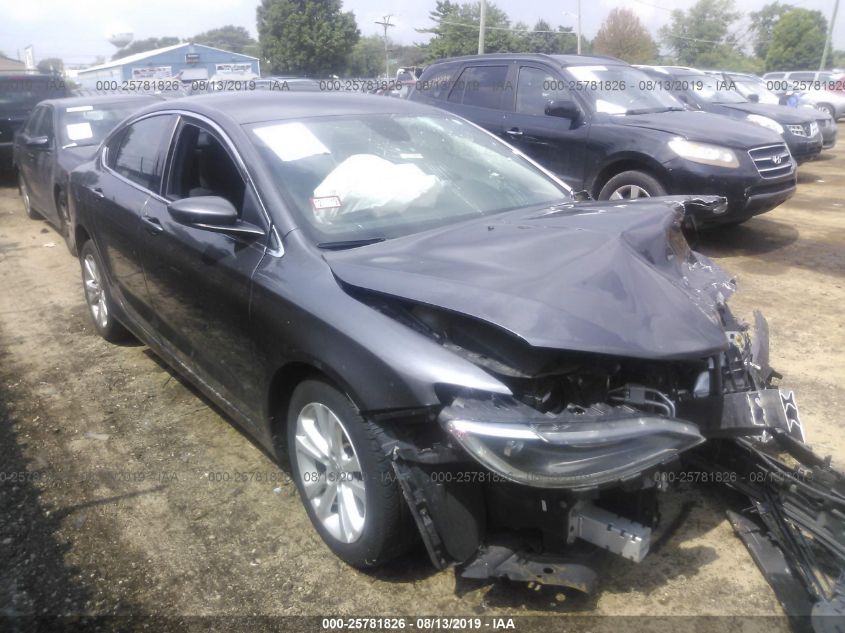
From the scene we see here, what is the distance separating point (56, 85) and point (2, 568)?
12.6 m

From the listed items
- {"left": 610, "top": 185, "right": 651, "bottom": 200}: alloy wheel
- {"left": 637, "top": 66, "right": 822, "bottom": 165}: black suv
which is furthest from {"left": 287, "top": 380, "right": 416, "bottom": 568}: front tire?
{"left": 637, "top": 66, "right": 822, "bottom": 165}: black suv

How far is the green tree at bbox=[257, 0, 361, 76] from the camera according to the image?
178 ft

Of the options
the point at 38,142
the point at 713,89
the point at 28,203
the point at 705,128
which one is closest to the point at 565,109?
the point at 705,128

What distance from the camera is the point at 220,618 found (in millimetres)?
2596

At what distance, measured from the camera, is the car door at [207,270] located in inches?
121

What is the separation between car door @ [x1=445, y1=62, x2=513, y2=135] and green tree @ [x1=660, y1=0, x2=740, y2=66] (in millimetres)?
68872

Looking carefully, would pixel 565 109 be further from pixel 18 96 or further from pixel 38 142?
pixel 18 96

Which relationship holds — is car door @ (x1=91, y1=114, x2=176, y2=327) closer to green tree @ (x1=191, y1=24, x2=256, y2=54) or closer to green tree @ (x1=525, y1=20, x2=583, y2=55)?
green tree @ (x1=525, y1=20, x2=583, y2=55)

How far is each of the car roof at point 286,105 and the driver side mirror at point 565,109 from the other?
3.48 meters

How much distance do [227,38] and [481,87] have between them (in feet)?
343

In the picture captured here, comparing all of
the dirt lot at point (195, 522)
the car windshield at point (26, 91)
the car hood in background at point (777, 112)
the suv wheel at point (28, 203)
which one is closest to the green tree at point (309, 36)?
the car windshield at point (26, 91)

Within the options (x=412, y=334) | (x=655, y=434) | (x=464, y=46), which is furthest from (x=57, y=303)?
(x=464, y=46)

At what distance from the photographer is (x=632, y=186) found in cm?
696

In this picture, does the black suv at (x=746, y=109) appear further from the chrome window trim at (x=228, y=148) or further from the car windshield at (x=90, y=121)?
the chrome window trim at (x=228, y=148)
